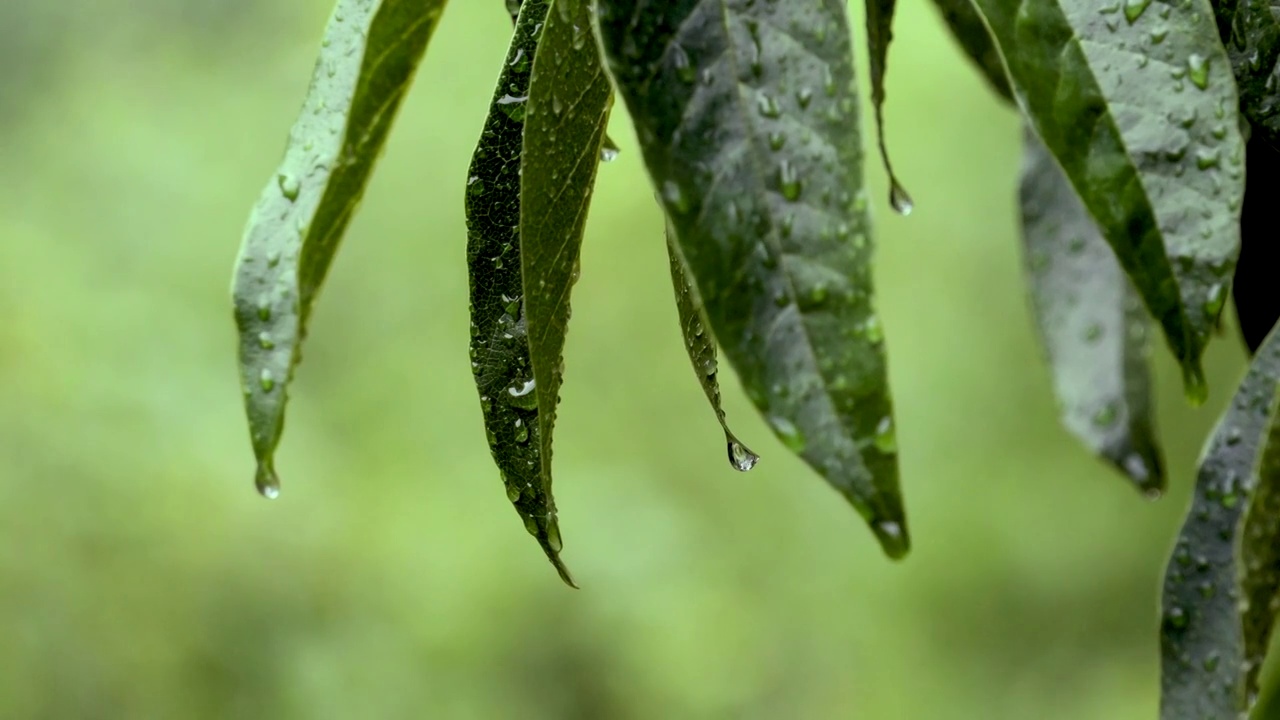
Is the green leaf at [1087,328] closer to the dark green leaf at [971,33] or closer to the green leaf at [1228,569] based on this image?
the dark green leaf at [971,33]

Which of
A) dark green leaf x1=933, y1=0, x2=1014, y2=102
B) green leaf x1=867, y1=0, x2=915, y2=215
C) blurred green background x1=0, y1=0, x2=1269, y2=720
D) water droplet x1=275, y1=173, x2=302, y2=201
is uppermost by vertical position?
water droplet x1=275, y1=173, x2=302, y2=201

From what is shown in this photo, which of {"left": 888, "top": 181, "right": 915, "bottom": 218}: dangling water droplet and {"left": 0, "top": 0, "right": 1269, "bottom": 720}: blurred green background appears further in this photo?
{"left": 0, "top": 0, "right": 1269, "bottom": 720}: blurred green background

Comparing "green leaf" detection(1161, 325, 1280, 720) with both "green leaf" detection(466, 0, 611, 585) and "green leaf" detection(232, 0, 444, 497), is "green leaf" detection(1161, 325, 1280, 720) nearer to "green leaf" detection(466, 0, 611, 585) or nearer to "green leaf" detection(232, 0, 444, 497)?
"green leaf" detection(466, 0, 611, 585)

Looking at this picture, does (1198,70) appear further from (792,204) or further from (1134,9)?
(792,204)

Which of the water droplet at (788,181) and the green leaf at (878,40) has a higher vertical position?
the water droplet at (788,181)

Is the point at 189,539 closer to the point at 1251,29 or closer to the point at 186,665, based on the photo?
the point at 186,665

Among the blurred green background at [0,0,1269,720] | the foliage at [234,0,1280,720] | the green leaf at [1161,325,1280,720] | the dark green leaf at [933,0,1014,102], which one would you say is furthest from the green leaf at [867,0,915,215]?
the blurred green background at [0,0,1269,720]

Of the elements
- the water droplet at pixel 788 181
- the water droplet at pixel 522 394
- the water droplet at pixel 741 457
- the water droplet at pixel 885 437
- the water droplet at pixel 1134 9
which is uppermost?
the water droplet at pixel 1134 9

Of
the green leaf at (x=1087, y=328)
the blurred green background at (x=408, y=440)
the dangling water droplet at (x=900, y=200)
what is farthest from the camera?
the blurred green background at (x=408, y=440)

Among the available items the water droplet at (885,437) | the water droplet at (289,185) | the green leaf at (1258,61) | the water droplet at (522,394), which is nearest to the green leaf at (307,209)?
the water droplet at (289,185)

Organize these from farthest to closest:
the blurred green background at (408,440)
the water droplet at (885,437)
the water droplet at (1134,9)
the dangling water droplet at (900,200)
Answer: the blurred green background at (408,440)
the dangling water droplet at (900,200)
the water droplet at (1134,9)
the water droplet at (885,437)
